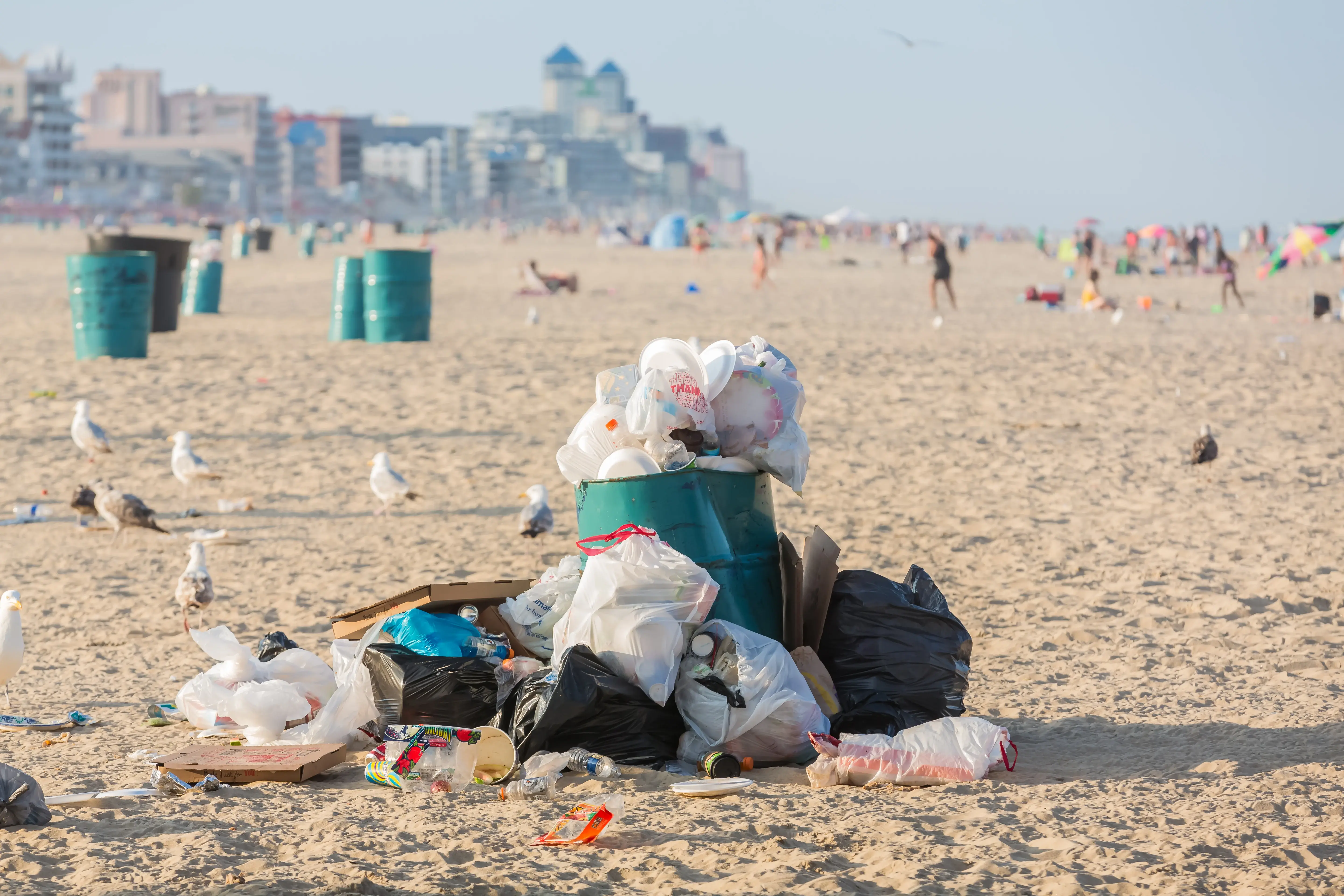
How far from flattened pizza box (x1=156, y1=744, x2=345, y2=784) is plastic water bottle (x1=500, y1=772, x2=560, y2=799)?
55cm

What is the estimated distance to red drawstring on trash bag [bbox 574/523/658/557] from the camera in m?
3.90

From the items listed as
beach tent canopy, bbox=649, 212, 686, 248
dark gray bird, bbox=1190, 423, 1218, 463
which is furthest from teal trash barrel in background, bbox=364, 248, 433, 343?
beach tent canopy, bbox=649, 212, 686, 248

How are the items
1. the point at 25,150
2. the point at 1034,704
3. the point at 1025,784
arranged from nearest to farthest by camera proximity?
the point at 1025,784
the point at 1034,704
the point at 25,150

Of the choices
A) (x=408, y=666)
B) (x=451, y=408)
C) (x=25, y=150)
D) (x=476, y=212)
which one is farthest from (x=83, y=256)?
(x=476, y=212)

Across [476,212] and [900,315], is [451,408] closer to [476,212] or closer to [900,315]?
[900,315]

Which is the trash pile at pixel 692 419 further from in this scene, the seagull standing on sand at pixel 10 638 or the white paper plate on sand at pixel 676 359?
the seagull standing on sand at pixel 10 638

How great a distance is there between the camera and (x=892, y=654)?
4.30 meters

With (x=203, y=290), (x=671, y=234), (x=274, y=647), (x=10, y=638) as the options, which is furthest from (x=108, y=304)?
(x=671, y=234)

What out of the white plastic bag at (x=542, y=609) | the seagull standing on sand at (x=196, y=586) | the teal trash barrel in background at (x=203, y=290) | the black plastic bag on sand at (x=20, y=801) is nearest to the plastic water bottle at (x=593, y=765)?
the white plastic bag at (x=542, y=609)

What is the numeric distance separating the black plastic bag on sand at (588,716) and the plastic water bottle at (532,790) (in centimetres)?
16

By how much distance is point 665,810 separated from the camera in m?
3.50

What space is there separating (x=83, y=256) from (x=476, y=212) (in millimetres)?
175628

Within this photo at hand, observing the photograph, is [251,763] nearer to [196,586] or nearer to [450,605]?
[450,605]

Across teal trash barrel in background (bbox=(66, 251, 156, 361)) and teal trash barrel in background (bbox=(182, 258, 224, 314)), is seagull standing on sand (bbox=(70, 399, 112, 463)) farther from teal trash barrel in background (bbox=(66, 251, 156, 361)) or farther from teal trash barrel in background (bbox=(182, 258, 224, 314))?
teal trash barrel in background (bbox=(182, 258, 224, 314))
